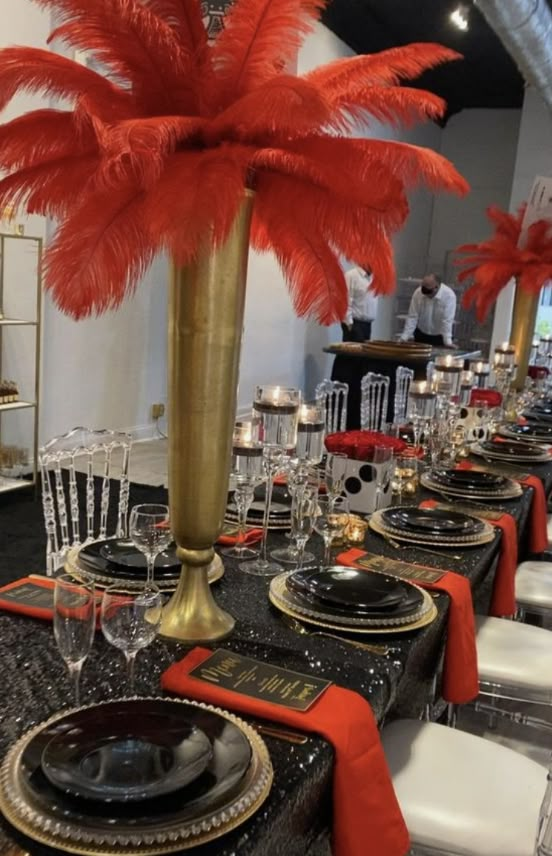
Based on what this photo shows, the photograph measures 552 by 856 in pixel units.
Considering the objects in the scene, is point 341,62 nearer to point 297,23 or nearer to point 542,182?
point 297,23

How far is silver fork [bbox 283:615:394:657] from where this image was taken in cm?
137

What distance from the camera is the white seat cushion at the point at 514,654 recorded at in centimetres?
201

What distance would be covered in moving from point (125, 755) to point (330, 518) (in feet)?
3.02

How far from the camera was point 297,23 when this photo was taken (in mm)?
1168

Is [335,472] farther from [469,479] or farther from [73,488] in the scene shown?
[73,488]

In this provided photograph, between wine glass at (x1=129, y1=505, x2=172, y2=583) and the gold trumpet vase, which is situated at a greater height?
the gold trumpet vase

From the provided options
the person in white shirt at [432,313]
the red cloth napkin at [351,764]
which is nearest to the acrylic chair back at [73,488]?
the red cloth napkin at [351,764]

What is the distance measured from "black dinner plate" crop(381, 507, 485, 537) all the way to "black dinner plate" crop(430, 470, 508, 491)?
1.09 ft

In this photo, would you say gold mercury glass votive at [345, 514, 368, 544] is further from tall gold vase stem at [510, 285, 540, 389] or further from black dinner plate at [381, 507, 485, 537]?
tall gold vase stem at [510, 285, 540, 389]

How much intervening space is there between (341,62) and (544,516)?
6.27 feet

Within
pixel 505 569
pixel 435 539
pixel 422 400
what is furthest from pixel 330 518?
pixel 422 400

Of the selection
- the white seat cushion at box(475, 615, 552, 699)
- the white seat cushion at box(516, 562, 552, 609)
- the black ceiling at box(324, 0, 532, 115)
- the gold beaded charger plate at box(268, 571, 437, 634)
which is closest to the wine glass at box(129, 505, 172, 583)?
the gold beaded charger plate at box(268, 571, 437, 634)

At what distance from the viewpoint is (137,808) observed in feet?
2.83

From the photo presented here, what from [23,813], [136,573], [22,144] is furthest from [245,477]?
[23,813]
